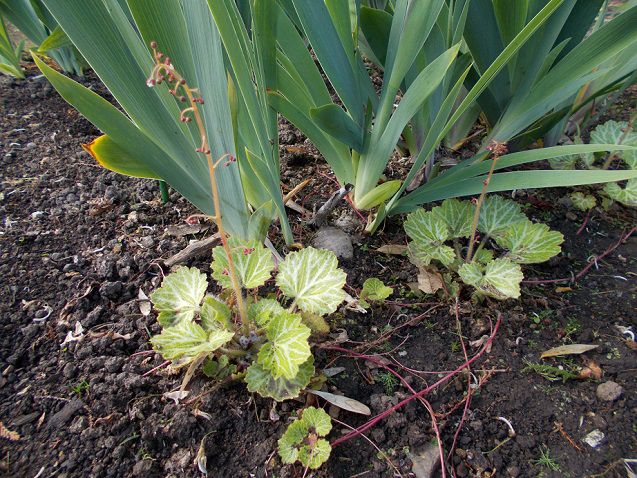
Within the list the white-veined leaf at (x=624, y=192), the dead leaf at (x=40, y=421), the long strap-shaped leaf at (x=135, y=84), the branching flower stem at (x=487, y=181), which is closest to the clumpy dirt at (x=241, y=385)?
the dead leaf at (x=40, y=421)

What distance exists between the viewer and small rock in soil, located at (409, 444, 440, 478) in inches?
36.2

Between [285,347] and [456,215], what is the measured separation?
704 millimetres

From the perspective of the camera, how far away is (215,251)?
106 cm

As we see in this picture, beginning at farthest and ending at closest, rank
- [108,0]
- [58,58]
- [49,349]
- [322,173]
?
[58,58], [322,173], [49,349], [108,0]

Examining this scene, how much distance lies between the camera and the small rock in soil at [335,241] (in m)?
1.37

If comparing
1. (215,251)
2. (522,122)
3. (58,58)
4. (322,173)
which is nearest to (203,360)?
(215,251)

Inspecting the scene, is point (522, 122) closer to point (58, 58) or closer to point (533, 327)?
point (533, 327)

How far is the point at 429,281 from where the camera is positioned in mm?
1281

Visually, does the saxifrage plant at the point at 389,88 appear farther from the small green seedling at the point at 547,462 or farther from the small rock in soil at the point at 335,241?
the small green seedling at the point at 547,462

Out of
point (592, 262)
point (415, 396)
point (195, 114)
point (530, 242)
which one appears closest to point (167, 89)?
point (195, 114)

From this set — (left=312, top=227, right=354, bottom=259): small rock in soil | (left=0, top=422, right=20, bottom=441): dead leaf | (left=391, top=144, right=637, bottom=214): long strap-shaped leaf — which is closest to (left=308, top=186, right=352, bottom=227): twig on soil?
(left=312, top=227, right=354, bottom=259): small rock in soil

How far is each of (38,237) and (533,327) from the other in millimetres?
1549

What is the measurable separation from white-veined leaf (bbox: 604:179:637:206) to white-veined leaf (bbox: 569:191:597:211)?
5 centimetres

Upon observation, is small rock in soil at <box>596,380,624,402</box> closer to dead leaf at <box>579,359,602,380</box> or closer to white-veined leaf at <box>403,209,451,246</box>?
dead leaf at <box>579,359,602,380</box>
